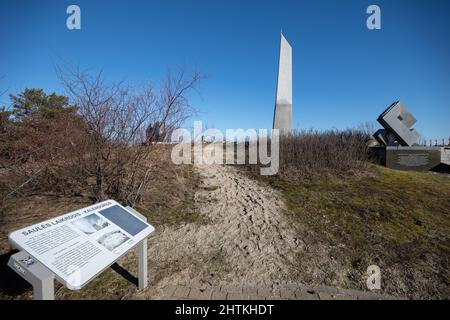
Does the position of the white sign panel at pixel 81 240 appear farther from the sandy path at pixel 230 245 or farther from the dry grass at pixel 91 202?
the sandy path at pixel 230 245

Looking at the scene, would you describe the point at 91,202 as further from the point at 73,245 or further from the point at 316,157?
the point at 316,157

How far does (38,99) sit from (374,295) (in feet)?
61.9

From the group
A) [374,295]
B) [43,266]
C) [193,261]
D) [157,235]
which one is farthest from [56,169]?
[374,295]

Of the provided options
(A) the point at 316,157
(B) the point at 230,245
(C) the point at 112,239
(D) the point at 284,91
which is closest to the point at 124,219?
(C) the point at 112,239

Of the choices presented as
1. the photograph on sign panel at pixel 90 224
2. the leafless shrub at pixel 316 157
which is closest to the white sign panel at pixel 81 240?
the photograph on sign panel at pixel 90 224

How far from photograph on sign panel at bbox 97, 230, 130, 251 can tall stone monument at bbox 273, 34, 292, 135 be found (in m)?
14.7

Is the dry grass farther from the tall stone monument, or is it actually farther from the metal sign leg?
the tall stone monument

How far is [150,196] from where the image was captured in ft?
19.1

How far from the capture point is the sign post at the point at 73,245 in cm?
160

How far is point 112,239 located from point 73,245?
35 centimetres

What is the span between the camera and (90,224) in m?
2.20

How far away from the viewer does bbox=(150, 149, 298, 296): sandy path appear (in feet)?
10.1

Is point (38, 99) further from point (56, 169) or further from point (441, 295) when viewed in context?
point (441, 295)

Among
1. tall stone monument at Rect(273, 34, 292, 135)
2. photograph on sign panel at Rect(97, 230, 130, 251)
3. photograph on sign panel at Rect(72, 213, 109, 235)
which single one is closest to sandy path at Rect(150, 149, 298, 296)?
photograph on sign panel at Rect(97, 230, 130, 251)
